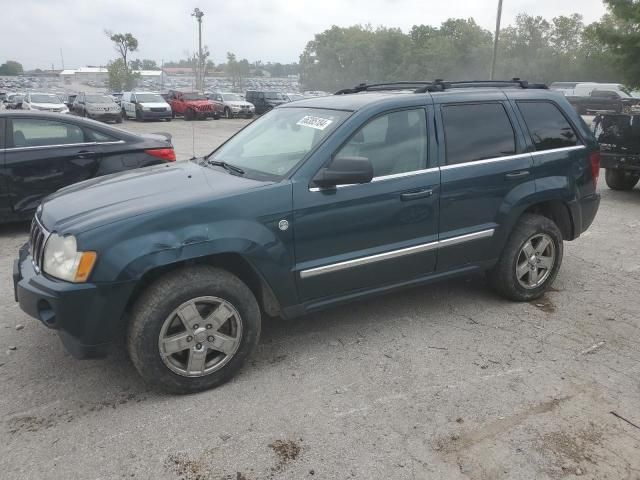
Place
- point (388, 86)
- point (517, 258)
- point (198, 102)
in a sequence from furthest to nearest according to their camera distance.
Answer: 1. point (198, 102)
2. point (388, 86)
3. point (517, 258)

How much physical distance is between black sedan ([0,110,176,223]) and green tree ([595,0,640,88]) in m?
15.5

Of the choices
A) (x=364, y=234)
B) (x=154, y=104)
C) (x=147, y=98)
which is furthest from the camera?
(x=147, y=98)

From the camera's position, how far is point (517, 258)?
446cm

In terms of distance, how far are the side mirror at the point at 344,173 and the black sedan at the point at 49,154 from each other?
4.27 metres

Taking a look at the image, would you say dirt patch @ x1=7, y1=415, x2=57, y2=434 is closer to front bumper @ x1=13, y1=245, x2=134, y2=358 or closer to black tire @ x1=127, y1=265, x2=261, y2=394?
front bumper @ x1=13, y1=245, x2=134, y2=358

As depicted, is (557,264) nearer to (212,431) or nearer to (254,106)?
(212,431)

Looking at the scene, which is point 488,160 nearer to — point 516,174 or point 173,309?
point 516,174

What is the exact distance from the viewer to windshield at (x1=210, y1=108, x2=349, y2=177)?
369 cm

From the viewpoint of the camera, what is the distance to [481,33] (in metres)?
74.5

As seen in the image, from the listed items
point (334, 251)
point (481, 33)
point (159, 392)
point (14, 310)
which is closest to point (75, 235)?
point (159, 392)

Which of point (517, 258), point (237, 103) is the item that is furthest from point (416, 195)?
point (237, 103)

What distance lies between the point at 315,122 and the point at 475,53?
70491mm

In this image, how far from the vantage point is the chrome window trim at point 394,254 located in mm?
3510

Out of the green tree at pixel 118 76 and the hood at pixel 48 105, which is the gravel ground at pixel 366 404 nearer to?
the hood at pixel 48 105
